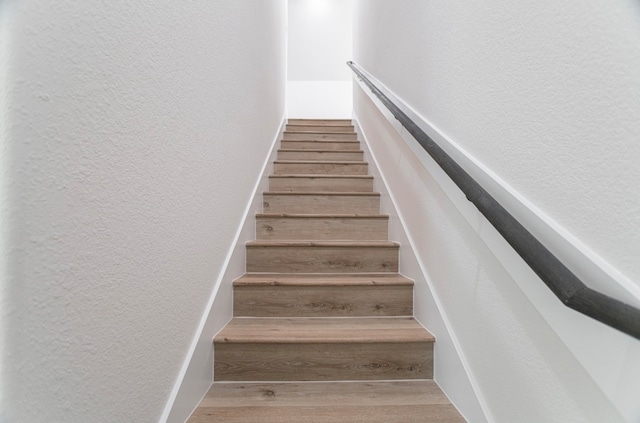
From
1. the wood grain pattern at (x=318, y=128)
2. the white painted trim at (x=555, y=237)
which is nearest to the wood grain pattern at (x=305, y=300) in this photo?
the white painted trim at (x=555, y=237)

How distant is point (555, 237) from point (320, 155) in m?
2.47

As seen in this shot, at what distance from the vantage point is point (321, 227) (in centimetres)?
209

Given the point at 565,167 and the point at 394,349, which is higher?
the point at 565,167

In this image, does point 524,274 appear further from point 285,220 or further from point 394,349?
point 285,220

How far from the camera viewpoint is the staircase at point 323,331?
115cm

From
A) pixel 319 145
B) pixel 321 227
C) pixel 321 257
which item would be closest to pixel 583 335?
pixel 321 257

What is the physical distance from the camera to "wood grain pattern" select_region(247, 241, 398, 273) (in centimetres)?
183

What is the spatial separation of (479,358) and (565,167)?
0.62 m

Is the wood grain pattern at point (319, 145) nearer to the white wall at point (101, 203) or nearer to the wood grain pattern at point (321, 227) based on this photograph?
the wood grain pattern at point (321, 227)

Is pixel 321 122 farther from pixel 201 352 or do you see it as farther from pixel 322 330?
pixel 201 352

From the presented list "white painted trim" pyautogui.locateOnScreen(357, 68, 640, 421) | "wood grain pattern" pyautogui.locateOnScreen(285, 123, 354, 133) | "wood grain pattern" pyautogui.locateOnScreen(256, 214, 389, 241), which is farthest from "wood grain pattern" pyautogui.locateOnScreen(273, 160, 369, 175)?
"white painted trim" pyautogui.locateOnScreen(357, 68, 640, 421)

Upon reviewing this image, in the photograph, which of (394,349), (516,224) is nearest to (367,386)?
(394,349)

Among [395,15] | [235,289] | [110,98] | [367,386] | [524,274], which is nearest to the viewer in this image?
[110,98]

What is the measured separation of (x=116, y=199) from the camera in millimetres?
696
